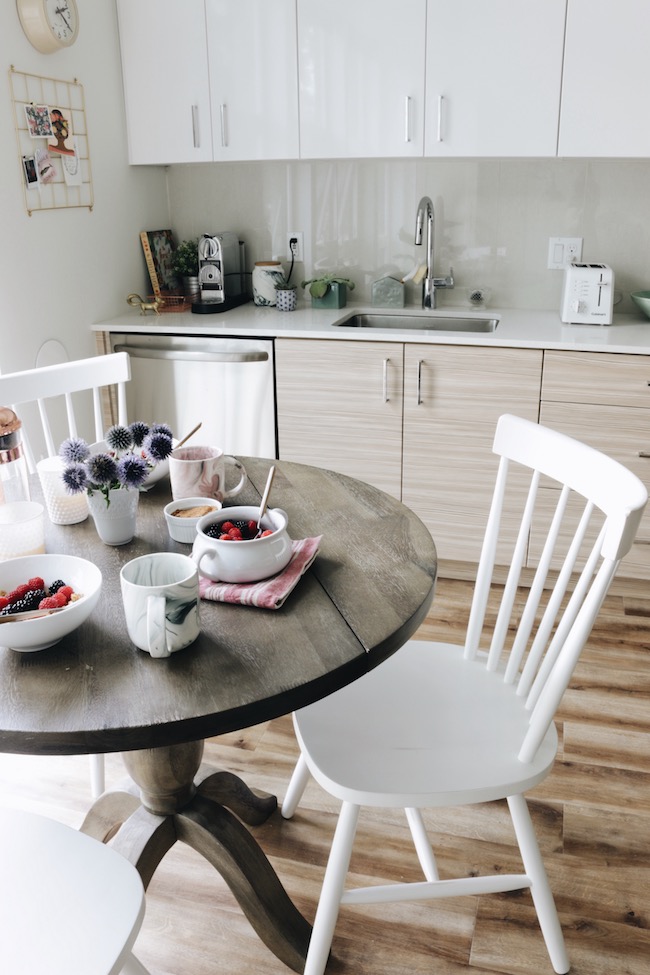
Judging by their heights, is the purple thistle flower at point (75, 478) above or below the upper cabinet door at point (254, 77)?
below

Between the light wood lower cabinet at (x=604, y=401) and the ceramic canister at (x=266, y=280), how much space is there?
3.87 feet

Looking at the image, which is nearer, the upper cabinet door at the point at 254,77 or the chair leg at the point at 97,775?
the chair leg at the point at 97,775

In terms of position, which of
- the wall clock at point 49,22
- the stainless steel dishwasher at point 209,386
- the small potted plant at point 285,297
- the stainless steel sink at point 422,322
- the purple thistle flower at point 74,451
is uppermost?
the wall clock at point 49,22

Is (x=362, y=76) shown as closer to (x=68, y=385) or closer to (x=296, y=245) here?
(x=296, y=245)

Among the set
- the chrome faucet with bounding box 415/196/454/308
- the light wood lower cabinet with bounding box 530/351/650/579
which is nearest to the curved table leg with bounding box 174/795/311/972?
the light wood lower cabinet with bounding box 530/351/650/579

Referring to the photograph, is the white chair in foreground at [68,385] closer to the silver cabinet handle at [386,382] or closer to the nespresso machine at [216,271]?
the silver cabinet handle at [386,382]

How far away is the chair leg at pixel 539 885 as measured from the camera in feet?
4.69

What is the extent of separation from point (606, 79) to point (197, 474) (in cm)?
202

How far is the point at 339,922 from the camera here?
165 centimetres

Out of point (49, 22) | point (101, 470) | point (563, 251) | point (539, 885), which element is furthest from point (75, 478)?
point (563, 251)

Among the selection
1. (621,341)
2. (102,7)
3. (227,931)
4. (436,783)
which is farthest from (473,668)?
(102,7)

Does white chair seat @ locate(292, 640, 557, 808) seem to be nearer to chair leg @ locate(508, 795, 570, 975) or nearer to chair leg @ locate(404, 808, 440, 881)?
chair leg @ locate(508, 795, 570, 975)

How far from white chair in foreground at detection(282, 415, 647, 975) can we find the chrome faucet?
5.42 ft

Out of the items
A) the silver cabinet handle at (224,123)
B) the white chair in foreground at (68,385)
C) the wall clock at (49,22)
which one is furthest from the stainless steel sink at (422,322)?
the wall clock at (49,22)
